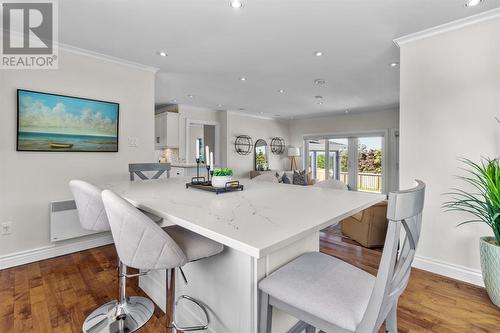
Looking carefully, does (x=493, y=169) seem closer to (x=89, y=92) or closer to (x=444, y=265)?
(x=444, y=265)

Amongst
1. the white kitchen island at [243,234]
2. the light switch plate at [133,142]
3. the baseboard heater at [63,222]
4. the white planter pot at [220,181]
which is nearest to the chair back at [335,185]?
the white kitchen island at [243,234]

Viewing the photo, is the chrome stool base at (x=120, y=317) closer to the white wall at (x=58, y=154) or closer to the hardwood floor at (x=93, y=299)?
the hardwood floor at (x=93, y=299)

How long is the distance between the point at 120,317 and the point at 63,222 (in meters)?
1.59

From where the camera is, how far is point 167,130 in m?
5.52

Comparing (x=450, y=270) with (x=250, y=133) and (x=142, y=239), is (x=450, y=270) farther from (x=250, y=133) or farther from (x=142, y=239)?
(x=250, y=133)

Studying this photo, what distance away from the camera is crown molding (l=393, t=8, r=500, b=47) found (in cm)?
209

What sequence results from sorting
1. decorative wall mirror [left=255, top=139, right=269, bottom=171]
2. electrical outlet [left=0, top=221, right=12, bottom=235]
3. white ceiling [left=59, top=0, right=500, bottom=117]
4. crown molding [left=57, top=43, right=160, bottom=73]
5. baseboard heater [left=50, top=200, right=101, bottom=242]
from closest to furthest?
white ceiling [left=59, top=0, right=500, bottom=117]
electrical outlet [left=0, top=221, right=12, bottom=235]
baseboard heater [left=50, top=200, right=101, bottom=242]
crown molding [left=57, top=43, right=160, bottom=73]
decorative wall mirror [left=255, top=139, right=269, bottom=171]

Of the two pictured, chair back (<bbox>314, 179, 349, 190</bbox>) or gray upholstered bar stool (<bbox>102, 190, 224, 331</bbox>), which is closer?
gray upholstered bar stool (<bbox>102, 190, 224, 331</bbox>)

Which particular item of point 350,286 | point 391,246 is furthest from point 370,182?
point 391,246

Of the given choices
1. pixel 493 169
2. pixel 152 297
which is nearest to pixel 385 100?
pixel 493 169

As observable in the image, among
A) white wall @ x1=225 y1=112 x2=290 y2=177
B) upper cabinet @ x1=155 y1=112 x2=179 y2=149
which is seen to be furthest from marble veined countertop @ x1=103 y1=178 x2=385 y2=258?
white wall @ x1=225 y1=112 x2=290 y2=177

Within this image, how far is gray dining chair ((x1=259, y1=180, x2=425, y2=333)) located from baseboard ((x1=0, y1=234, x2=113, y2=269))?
109 inches

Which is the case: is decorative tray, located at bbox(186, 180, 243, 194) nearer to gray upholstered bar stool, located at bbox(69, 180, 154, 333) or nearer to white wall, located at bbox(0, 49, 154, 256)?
gray upholstered bar stool, located at bbox(69, 180, 154, 333)

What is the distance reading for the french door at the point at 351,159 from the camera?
22.1 ft
